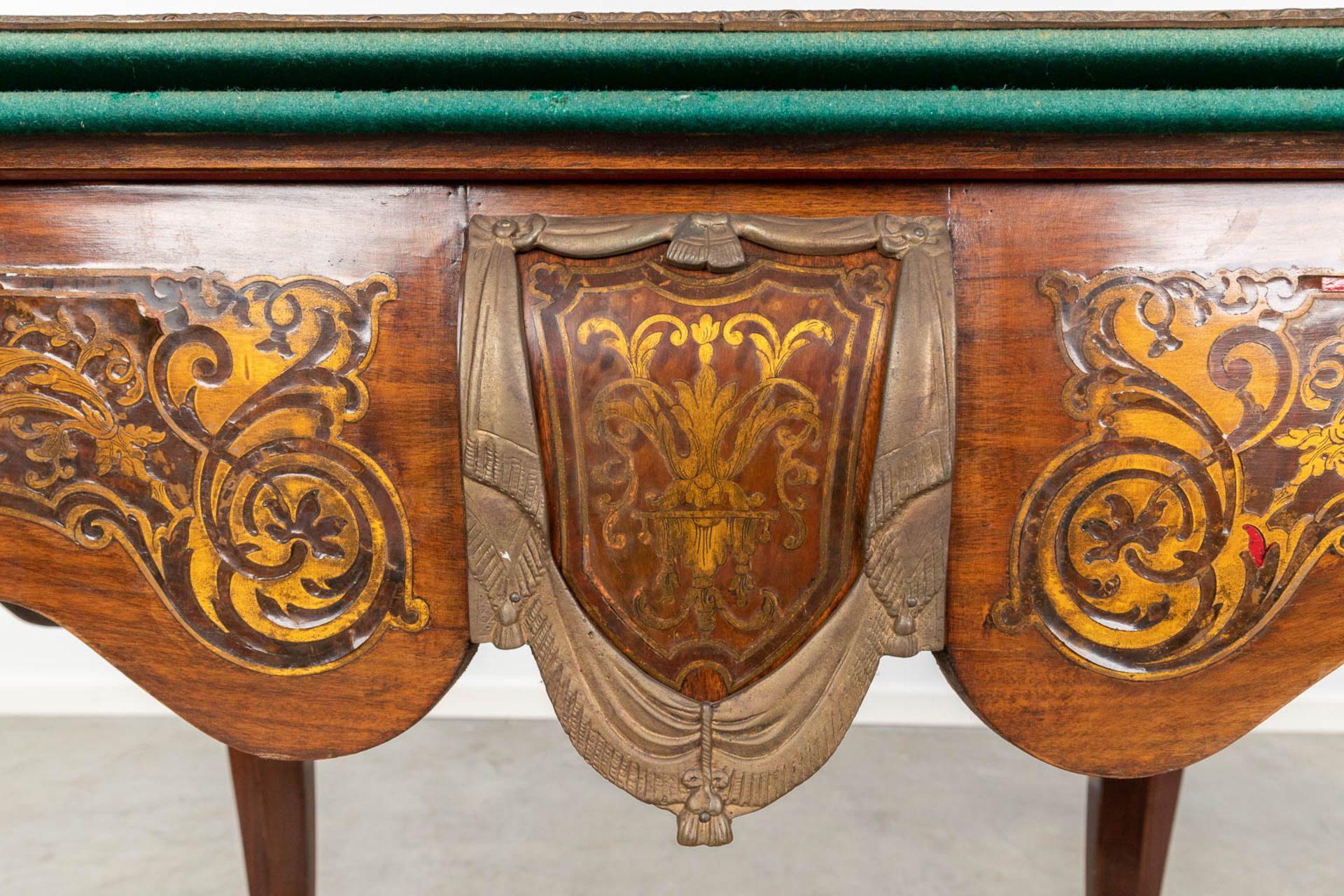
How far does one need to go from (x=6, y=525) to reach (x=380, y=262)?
251mm

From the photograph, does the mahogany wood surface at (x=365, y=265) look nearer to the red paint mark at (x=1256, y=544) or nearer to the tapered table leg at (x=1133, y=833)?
the red paint mark at (x=1256, y=544)

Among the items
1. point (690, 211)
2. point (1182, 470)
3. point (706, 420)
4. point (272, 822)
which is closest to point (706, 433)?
point (706, 420)

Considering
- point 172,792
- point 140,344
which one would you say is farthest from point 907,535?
point 172,792

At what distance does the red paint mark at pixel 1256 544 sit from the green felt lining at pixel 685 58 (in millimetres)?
231

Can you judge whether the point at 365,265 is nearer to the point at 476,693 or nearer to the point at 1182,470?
the point at 1182,470

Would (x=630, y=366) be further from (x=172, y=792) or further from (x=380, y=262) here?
(x=172, y=792)

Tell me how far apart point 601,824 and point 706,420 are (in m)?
0.98

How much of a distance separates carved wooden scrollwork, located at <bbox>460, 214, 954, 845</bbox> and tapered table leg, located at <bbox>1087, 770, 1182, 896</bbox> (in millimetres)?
507

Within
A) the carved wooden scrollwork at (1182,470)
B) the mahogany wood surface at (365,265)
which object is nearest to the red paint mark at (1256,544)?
the carved wooden scrollwork at (1182,470)

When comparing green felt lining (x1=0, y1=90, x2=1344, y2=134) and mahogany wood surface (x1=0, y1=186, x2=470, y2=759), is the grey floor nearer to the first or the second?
mahogany wood surface (x1=0, y1=186, x2=470, y2=759)

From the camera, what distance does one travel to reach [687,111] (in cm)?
52

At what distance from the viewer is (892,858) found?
1.29 m

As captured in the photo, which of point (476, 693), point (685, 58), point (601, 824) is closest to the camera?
point (685, 58)

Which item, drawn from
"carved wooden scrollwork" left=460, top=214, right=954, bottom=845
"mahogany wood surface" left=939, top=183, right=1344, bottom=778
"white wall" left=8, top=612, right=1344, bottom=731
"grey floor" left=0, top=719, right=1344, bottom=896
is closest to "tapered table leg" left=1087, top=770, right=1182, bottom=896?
"grey floor" left=0, top=719, right=1344, bottom=896
